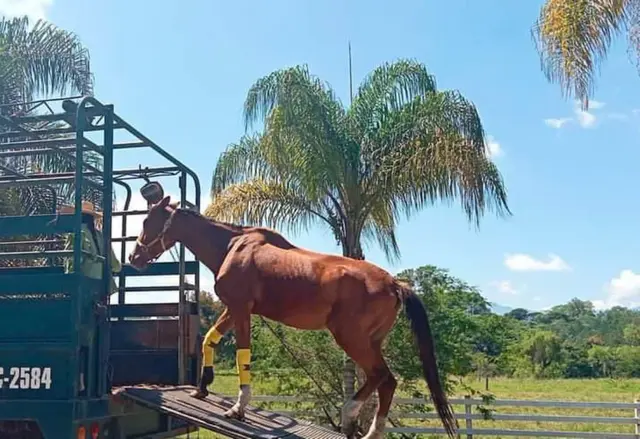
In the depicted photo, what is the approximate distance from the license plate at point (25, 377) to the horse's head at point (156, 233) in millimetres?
1382

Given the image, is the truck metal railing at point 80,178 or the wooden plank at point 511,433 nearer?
the truck metal railing at point 80,178

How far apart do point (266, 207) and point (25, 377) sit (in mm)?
6694

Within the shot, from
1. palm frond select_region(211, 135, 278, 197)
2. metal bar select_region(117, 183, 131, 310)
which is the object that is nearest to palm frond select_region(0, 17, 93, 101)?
palm frond select_region(211, 135, 278, 197)

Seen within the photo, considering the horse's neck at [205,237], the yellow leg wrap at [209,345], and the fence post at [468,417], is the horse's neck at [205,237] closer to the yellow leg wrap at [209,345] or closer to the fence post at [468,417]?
the yellow leg wrap at [209,345]

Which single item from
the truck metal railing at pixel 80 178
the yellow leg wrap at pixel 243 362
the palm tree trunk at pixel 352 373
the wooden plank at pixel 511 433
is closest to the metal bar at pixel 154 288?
the truck metal railing at pixel 80 178

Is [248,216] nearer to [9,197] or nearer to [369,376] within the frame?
[9,197]

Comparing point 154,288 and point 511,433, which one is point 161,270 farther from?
point 511,433

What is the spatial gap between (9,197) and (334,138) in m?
4.95

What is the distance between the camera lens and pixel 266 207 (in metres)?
10.9

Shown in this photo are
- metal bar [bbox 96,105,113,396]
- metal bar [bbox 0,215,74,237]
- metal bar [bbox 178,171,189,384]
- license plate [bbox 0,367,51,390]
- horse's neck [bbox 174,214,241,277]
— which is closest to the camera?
license plate [bbox 0,367,51,390]

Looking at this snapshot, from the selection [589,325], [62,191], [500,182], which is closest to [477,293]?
[500,182]

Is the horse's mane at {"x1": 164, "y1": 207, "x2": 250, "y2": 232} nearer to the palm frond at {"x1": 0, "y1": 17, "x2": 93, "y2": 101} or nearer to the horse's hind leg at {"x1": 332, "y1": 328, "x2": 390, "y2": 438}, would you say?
the horse's hind leg at {"x1": 332, "y1": 328, "x2": 390, "y2": 438}

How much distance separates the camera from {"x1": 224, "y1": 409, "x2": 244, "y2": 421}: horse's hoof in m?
4.82

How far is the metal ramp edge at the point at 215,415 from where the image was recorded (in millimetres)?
4609
